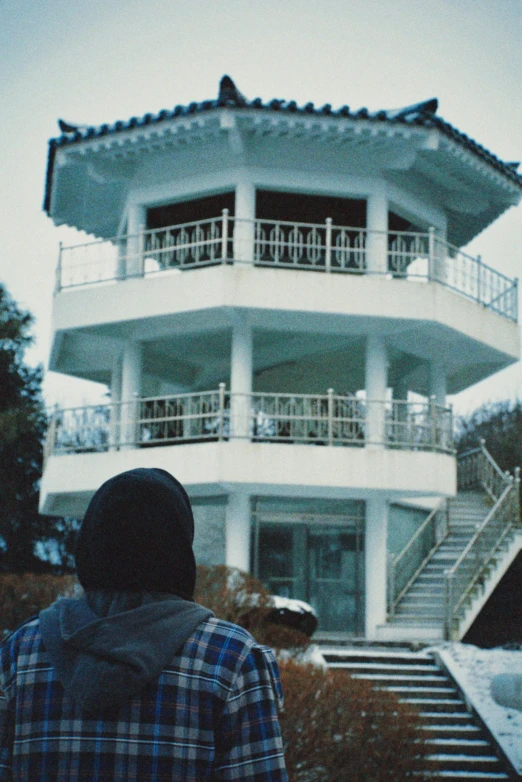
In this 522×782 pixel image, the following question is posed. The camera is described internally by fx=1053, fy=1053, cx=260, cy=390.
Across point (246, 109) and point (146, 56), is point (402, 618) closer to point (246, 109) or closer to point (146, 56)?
point (246, 109)

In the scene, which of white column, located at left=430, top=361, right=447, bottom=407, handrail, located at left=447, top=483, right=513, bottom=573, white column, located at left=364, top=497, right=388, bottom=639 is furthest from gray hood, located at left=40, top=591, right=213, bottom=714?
white column, located at left=430, top=361, right=447, bottom=407

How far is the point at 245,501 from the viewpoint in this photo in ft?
61.8

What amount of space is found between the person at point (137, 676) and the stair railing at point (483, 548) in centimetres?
1619

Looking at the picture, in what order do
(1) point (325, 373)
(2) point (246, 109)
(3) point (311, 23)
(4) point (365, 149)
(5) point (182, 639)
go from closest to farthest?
(5) point (182, 639) → (2) point (246, 109) → (4) point (365, 149) → (1) point (325, 373) → (3) point (311, 23)

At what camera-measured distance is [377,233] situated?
19.6 m

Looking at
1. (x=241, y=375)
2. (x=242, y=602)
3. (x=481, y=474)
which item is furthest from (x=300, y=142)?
(x=242, y=602)

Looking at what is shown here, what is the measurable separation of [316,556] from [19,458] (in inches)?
448

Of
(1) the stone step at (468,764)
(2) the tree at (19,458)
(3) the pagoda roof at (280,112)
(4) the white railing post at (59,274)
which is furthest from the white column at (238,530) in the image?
(2) the tree at (19,458)

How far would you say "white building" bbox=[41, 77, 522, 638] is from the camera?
18.3 meters

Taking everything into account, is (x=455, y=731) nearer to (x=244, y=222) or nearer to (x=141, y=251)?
(x=244, y=222)

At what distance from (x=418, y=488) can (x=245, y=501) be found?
121 inches

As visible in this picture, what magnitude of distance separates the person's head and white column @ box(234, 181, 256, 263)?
53.9ft

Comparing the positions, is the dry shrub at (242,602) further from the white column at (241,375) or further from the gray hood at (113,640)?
the gray hood at (113,640)

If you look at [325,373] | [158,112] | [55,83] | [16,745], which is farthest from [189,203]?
[16,745]
